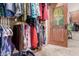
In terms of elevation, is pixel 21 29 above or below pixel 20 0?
below

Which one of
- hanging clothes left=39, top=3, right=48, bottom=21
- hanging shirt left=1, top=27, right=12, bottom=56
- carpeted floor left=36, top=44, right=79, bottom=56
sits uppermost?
hanging clothes left=39, top=3, right=48, bottom=21

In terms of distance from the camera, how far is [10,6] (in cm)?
187

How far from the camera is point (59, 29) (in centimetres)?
194

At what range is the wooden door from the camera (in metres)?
1.93

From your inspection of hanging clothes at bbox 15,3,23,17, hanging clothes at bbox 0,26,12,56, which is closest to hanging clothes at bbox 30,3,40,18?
hanging clothes at bbox 15,3,23,17

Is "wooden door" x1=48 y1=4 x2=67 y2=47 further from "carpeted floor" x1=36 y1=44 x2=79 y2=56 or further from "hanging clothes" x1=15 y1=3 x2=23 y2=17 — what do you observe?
"hanging clothes" x1=15 y1=3 x2=23 y2=17

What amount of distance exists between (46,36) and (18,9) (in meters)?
0.43

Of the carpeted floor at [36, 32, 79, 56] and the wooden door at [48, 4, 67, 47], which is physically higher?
the wooden door at [48, 4, 67, 47]

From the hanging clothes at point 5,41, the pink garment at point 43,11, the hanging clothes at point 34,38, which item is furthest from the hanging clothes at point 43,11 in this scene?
the hanging clothes at point 5,41

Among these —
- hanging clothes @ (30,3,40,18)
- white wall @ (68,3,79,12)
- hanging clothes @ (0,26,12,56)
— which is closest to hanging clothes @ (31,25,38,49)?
hanging clothes @ (30,3,40,18)

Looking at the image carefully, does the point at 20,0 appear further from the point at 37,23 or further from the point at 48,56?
the point at 48,56

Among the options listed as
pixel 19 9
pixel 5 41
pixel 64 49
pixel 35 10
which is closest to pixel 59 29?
pixel 64 49

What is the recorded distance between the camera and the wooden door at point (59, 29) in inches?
75.9

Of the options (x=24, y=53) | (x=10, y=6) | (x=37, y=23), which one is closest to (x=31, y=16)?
(x=37, y=23)
